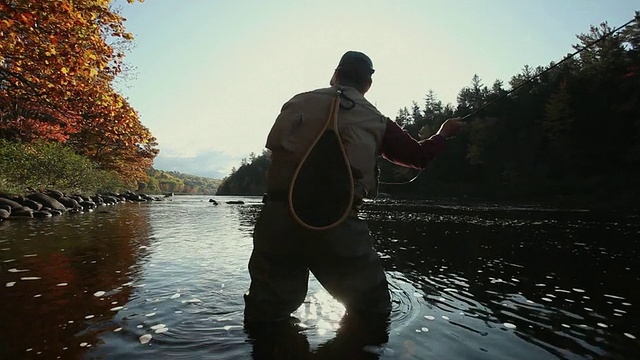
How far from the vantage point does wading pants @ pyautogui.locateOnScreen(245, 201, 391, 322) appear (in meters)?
3.25

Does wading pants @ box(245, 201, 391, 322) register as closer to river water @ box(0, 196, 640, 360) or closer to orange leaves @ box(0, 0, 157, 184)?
river water @ box(0, 196, 640, 360)

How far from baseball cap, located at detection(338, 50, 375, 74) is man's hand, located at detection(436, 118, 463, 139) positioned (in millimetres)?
1073

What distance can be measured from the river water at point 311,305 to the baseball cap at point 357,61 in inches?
104

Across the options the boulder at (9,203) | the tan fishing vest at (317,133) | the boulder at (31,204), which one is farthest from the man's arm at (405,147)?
the boulder at (31,204)

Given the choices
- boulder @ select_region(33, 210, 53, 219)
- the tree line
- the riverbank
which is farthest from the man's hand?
the tree line

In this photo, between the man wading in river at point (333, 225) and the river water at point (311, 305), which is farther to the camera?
the river water at point (311, 305)

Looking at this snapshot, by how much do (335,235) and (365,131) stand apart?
3.14ft

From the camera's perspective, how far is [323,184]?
3084 millimetres

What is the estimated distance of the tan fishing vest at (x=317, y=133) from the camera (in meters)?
3.18

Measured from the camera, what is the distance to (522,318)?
4508 mm

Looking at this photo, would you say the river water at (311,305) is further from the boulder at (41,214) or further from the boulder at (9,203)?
the boulder at (9,203)

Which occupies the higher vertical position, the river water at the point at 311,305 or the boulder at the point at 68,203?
the boulder at the point at 68,203

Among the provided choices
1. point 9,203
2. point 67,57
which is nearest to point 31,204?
point 9,203

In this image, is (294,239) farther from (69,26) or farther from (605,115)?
(605,115)
